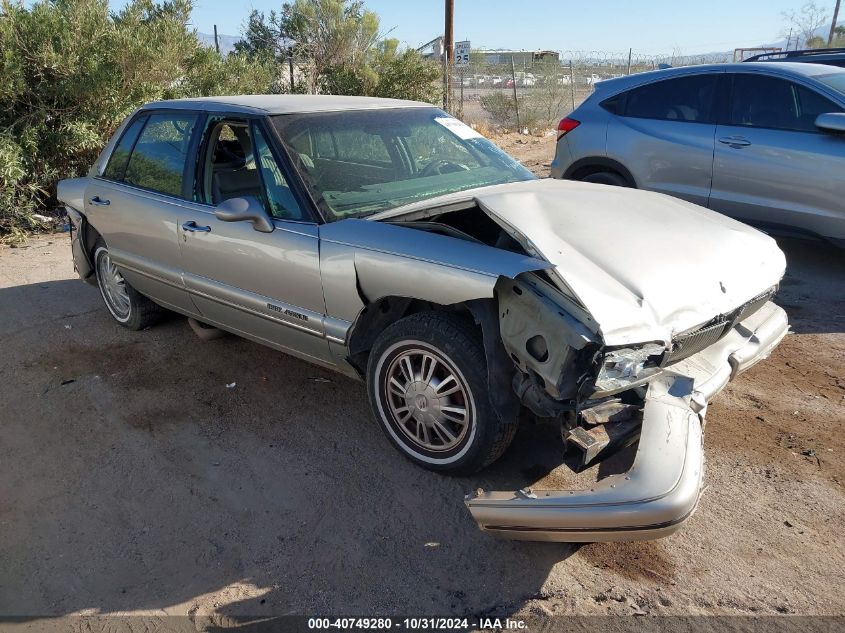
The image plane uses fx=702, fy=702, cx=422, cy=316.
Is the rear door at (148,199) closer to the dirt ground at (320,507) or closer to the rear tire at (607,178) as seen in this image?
the dirt ground at (320,507)

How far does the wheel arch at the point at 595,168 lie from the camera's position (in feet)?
23.3

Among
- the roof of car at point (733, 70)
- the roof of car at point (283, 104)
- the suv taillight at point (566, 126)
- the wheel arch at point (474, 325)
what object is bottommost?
the wheel arch at point (474, 325)

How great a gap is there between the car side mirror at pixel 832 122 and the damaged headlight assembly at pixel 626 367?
4.18 meters

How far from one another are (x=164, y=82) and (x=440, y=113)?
6726 mm

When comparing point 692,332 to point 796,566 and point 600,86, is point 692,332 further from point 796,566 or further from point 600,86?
point 600,86

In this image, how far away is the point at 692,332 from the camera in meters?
2.96

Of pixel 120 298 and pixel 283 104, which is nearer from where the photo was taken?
pixel 283 104

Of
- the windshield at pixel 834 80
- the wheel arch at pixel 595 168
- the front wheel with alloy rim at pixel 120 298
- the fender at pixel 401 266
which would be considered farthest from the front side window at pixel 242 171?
the windshield at pixel 834 80

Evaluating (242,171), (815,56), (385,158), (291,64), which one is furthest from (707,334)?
(291,64)

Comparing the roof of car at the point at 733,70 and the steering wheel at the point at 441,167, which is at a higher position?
the roof of car at the point at 733,70

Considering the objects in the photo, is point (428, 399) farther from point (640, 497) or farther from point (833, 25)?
point (833, 25)

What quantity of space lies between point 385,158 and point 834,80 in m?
4.52

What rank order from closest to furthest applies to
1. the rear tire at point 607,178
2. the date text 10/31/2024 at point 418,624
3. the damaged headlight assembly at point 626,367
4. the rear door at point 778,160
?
the date text 10/31/2024 at point 418,624, the damaged headlight assembly at point 626,367, the rear door at point 778,160, the rear tire at point 607,178

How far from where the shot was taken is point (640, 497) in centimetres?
245
